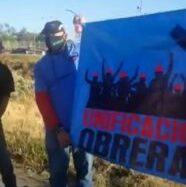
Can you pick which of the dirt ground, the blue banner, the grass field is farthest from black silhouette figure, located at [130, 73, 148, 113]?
the dirt ground

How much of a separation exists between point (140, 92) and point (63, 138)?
0.99 m

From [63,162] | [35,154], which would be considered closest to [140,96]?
Result: [63,162]

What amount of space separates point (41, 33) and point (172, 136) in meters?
1.76

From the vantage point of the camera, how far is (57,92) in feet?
17.9

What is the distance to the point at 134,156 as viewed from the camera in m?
4.84

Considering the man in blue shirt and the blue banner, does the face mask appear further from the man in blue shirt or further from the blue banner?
the blue banner

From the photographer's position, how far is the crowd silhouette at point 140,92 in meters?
4.54

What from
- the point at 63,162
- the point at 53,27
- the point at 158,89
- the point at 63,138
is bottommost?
the point at 63,162

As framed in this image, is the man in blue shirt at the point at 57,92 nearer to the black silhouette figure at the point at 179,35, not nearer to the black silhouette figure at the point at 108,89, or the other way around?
the black silhouette figure at the point at 108,89

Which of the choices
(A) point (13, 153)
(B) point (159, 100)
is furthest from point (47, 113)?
(A) point (13, 153)

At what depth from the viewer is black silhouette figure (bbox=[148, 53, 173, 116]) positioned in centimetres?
460

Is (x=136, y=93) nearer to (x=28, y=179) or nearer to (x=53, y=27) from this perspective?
(x=53, y=27)

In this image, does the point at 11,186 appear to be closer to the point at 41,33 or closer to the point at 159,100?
the point at 41,33

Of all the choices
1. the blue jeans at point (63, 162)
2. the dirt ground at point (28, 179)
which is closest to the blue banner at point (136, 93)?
the blue jeans at point (63, 162)
